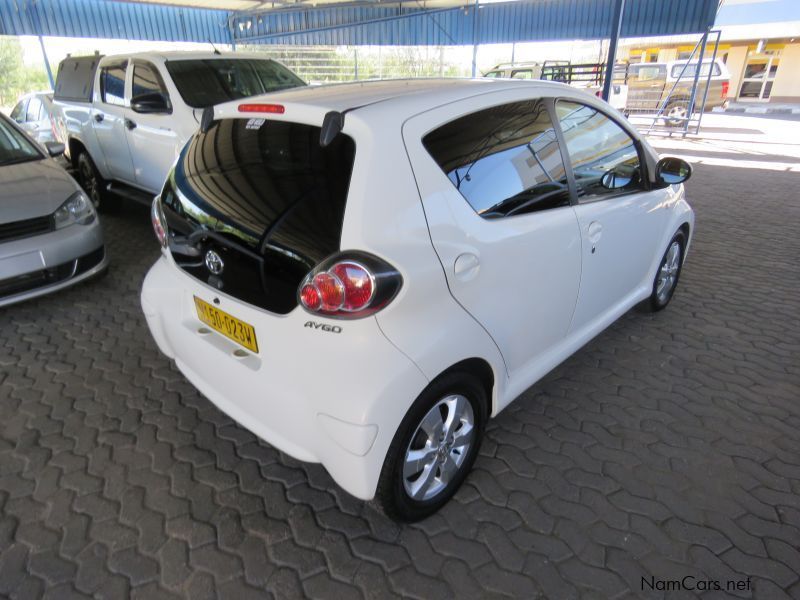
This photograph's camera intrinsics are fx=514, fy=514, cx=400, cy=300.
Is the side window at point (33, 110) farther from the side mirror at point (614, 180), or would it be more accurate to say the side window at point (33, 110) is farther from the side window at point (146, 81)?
the side mirror at point (614, 180)

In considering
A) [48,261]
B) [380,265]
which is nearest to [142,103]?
[48,261]

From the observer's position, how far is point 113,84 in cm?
606

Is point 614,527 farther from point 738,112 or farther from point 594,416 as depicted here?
point 738,112

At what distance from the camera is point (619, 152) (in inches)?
119

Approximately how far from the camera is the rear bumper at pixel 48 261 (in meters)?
3.69

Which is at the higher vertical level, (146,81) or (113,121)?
(146,81)

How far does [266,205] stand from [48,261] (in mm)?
2934

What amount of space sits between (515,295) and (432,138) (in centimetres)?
76

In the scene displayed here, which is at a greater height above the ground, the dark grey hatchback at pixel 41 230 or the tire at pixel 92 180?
the dark grey hatchback at pixel 41 230

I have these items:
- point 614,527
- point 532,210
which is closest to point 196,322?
point 532,210

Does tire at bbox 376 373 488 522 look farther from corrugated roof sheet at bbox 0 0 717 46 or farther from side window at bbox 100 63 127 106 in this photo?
corrugated roof sheet at bbox 0 0 717 46

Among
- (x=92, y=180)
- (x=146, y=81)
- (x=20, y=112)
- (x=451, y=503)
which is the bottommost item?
(x=451, y=503)

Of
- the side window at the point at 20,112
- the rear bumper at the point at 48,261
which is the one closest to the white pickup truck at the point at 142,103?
the rear bumper at the point at 48,261

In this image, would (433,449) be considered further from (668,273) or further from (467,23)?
(467,23)
